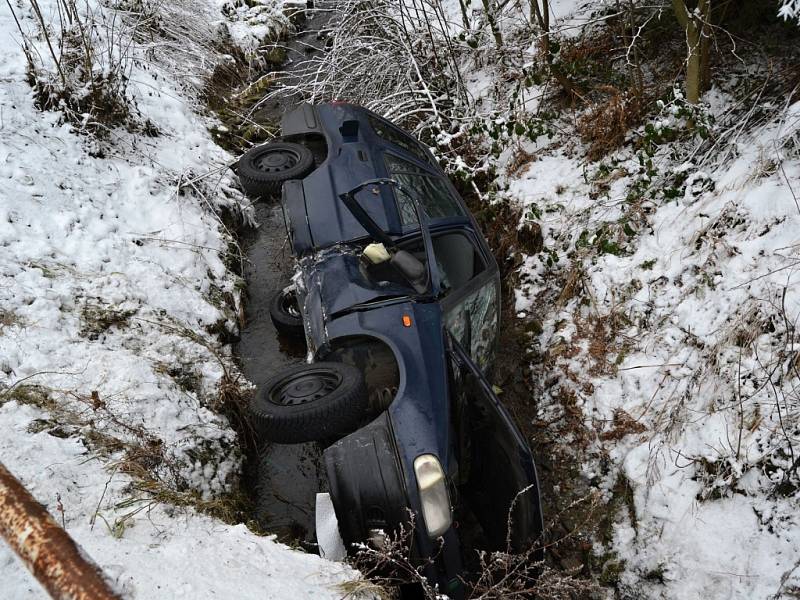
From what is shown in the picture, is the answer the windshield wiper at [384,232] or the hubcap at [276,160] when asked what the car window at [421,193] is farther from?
the hubcap at [276,160]

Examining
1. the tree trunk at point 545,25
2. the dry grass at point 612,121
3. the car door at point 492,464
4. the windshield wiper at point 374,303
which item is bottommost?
the car door at point 492,464

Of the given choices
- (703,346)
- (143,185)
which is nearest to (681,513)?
(703,346)

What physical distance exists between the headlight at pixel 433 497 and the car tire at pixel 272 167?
3087 millimetres

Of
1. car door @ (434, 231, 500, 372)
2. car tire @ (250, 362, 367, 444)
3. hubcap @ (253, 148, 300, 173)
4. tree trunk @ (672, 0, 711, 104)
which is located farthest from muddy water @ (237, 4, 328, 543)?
tree trunk @ (672, 0, 711, 104)

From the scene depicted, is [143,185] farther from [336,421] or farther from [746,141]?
[746,141]

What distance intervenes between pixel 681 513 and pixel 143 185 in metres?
5.40

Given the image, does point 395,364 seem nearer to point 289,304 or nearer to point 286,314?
point 286,314

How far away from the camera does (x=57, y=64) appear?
234 inches

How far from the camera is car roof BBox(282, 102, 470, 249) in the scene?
14.7ft

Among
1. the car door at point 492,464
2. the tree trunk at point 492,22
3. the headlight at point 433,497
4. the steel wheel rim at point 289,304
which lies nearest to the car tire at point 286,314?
the steel wheel rim at point 289,304

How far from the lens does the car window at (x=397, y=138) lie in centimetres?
549

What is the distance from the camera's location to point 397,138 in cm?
564

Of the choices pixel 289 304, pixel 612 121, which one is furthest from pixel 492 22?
pixel 289 304

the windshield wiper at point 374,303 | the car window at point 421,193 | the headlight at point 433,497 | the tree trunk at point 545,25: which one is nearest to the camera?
the headlight at point 433,497
